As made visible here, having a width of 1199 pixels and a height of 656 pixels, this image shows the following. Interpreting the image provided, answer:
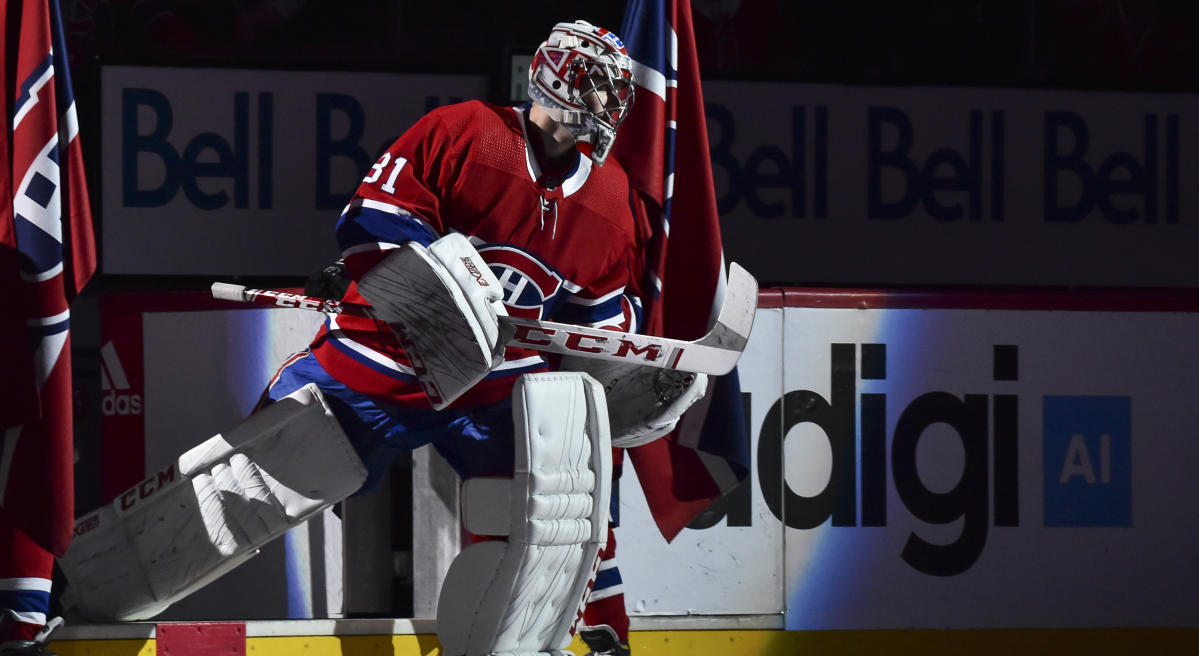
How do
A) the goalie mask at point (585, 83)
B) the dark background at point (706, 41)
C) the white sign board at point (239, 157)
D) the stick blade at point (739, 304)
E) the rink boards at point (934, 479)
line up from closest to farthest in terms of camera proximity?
the goalie mask at point (585, 83) → the stick blade at point (739, 304) → the rink boards at point (934, 479) → the white sign board at point (239, 157) → the dark background at point (706, 41)

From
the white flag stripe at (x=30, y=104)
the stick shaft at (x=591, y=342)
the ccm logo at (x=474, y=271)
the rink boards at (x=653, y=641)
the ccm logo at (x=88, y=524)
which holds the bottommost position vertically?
the rink boards at (x=653, y=641)

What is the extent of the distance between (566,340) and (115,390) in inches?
50.8

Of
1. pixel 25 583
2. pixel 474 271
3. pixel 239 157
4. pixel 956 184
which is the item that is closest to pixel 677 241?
pixel 474 271

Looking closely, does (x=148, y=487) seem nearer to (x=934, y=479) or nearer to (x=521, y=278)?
(x=521, y=278)

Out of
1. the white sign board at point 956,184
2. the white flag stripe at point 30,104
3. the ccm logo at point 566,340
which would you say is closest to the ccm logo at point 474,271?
the ccm logo at point 566,340

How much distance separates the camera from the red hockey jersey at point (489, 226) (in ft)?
8.14

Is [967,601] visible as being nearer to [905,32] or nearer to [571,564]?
[571,564]

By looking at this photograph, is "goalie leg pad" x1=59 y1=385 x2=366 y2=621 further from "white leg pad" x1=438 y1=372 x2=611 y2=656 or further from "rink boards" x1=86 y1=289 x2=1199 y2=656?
"rink boards" x1=86 y1=289 x2=1199 y2=656

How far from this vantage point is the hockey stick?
8.07 feet

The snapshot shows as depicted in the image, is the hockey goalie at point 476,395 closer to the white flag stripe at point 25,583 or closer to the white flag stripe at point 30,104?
the white flag stripe at point 25,583

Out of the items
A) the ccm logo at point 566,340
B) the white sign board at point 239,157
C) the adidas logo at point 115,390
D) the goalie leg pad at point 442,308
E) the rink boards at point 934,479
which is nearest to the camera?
the goalie leg pad at point 442,308

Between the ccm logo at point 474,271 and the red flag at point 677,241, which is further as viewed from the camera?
the red flag at point 677,241

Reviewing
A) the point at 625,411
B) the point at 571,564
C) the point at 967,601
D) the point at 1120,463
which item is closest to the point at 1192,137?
the point at 1120,463

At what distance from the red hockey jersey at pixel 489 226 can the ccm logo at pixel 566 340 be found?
0.48 ft
